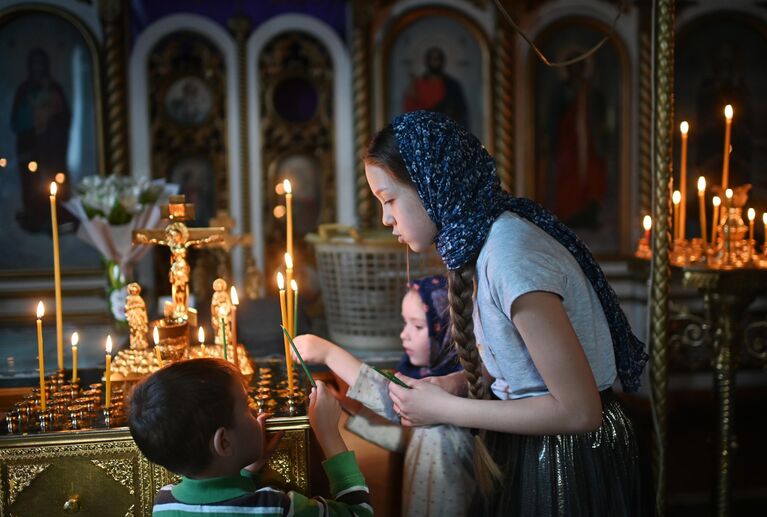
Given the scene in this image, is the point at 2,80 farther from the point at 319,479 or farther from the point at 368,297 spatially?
the point at 319,479

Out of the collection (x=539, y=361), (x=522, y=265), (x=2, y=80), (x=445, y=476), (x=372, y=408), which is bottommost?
(x=445, y=476)

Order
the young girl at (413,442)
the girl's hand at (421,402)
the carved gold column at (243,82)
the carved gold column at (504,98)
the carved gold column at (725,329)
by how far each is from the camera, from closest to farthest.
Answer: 1. the girl's hand at (421,402)
2. the young girl at (413,442)
3. the carved gold column at (725,329)
4. the carved gold column at (243,82)
5. the carved gold column at (504,98)

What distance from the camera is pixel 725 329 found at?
2.48 meters

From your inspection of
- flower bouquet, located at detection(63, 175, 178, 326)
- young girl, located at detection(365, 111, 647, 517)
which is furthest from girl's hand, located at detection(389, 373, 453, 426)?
flower bouquet, located at detection(63, 175, 178, 326)

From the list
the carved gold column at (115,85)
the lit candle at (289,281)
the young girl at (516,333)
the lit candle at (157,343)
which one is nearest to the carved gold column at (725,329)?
the young girl at (516,333)

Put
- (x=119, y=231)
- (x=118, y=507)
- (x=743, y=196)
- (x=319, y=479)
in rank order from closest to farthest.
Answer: (x=118, y=507) → (x=319, y=479) → (x=743, y=196) → (x=119, y=231)

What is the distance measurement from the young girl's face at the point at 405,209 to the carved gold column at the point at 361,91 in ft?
8.76

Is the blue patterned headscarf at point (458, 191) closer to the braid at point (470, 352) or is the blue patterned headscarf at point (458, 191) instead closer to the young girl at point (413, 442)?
the braid at point (470, 352)

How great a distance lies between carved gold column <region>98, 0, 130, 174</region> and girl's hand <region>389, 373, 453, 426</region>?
9.37 feet

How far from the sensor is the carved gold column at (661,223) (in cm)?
167

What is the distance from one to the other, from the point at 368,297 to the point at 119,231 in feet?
2.89

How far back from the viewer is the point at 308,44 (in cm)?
425

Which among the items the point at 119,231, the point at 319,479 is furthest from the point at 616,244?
the point at 319,479

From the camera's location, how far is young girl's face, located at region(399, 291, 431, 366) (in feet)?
7.43
